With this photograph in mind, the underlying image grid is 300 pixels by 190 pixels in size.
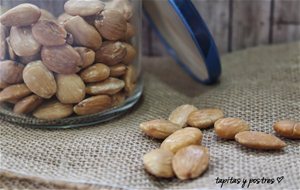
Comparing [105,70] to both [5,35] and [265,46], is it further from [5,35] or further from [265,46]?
[265,46]

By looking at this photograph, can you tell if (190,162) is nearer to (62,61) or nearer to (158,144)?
(158,144)

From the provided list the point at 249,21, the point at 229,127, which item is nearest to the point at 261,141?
the point at 229,127

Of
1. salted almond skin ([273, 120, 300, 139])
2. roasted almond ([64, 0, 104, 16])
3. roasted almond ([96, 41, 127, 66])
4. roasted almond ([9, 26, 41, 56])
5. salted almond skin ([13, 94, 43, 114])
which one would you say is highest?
roasted almond ([64, 0, 104, 16])

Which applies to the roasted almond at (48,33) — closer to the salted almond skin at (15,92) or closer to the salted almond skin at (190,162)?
the salted almond skin at (15,92)

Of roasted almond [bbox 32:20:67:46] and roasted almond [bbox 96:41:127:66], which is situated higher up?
roasted almond [bbox 32:20:67:46]

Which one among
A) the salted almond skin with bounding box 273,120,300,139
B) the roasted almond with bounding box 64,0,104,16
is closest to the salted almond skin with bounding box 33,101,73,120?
the roasted almond with bounding box 64,0,104,16

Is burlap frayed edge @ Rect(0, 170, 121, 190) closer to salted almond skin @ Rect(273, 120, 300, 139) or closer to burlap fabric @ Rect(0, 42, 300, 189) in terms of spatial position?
burlap fabric @ Rect(0, 42, 300, 189)

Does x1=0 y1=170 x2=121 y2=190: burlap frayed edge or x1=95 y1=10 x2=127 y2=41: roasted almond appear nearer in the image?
x1=0 y1=170 x2=121 y2=190: burlap frayed edge
